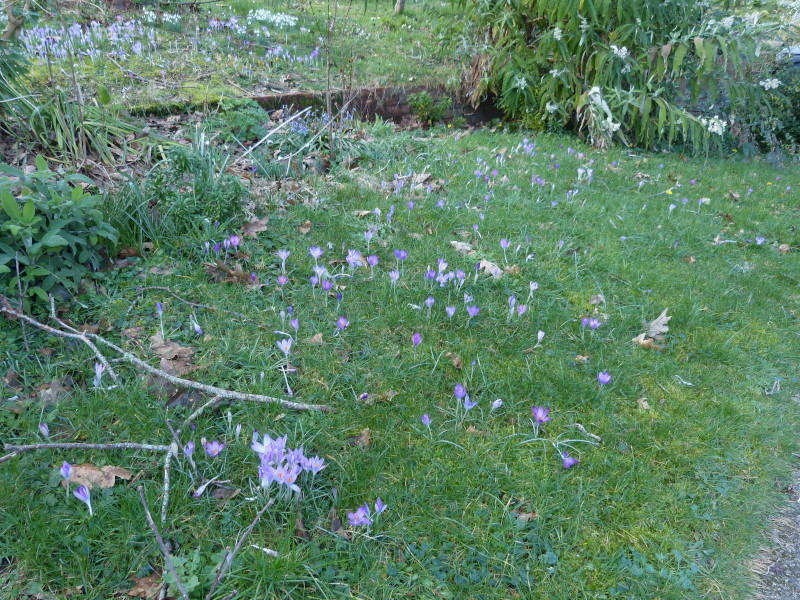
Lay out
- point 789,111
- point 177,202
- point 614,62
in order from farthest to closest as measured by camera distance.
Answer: point 789,111
point 614,62
point 177,202

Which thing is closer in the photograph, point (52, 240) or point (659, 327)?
point (52, 240)

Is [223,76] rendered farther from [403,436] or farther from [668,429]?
[668,429]

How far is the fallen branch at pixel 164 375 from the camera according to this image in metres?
2.19

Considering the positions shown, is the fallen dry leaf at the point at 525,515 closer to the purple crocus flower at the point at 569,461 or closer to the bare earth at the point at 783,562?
the purple crocus flower at the point at 569,461

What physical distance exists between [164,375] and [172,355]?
29 centimetres

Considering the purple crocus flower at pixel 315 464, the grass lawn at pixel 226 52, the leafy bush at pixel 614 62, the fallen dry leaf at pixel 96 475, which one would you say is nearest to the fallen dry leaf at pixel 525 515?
the purple crocus flower at pixel 315 464

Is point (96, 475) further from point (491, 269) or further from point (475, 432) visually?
point (491, 269)

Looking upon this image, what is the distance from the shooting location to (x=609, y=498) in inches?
80.4

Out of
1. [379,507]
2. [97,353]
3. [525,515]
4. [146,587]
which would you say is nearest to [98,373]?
[97,353]

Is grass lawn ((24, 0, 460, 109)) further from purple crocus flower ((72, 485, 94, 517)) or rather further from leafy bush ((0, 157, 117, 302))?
purple crocus flower ((72, 485, 94, 517))

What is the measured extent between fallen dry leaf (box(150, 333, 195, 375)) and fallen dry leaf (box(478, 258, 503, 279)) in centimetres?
178

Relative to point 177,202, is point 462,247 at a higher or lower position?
lower

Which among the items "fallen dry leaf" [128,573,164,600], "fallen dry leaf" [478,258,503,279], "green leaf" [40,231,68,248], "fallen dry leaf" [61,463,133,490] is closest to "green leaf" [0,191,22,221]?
"green leaf" [40,231,68,248]

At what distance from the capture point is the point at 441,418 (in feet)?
7.67
